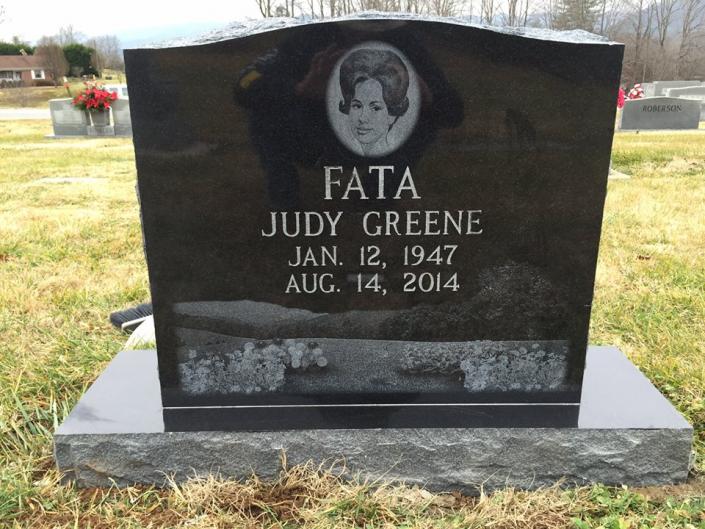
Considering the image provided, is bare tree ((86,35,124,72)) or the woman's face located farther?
bare tree ((86,35,124,72))

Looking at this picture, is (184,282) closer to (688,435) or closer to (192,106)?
(192,106)

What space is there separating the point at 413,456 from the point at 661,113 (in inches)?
684

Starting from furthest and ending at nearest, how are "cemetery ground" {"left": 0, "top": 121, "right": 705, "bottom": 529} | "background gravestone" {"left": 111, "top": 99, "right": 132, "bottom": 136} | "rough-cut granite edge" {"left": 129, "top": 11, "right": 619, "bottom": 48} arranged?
"background gravestone" {"left": 111, "top": 99, "right": 132, "bottom": 136}, "cemetery ground" {"left": 0, "top": 121, "right": 705, "bottom": 529}, "rough-cut granite edge" {"left": 129, "top": 11, "right": 619, "bottom": 48}

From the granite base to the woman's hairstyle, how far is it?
1215mm

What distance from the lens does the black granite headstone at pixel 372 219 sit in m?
2.05

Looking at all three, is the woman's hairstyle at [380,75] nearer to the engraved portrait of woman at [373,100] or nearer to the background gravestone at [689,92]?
the engraved portrait of woman at [373,100]

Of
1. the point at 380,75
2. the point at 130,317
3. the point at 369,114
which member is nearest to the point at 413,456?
the point at 369,114

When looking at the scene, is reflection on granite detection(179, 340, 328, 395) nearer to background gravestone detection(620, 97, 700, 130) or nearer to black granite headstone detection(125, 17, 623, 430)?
black granite headstone detection(125, 17, 623, 430)

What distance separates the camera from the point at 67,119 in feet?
55.5

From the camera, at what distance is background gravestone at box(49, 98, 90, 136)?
16719 millimetres

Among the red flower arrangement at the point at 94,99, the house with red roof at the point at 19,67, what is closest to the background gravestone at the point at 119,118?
the red flower arrangement at the point at 94,99

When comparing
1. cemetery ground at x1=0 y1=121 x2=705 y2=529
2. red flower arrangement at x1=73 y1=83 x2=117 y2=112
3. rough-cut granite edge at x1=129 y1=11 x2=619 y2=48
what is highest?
rough-cut granite edge at x1=129 y1=11 x2=619 y2=48

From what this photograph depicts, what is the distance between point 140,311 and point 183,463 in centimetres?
165

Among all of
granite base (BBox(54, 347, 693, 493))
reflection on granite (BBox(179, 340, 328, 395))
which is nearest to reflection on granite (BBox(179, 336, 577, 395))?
reflection on granite (BBox(179, 340, 328, 395))
